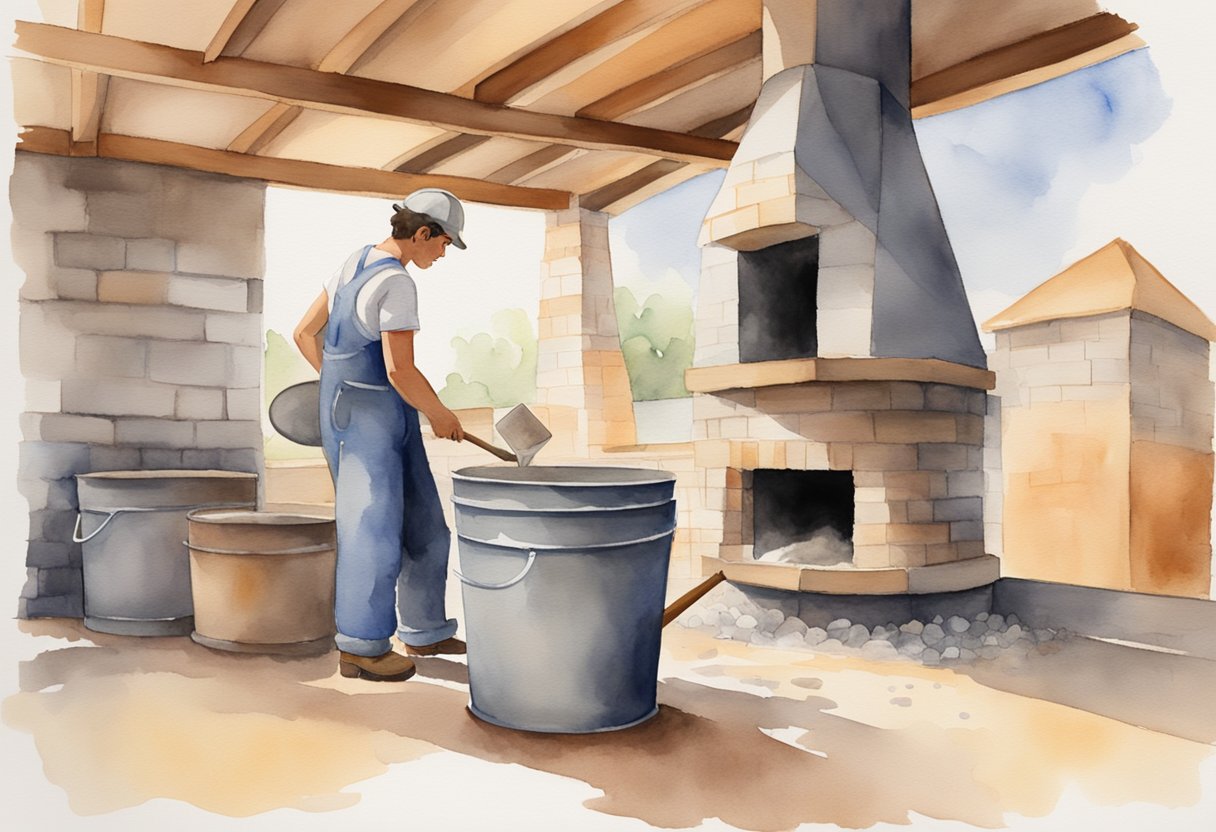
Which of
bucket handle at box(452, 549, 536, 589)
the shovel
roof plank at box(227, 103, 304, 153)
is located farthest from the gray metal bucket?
roof plank at box(227, 103, 304, 153)

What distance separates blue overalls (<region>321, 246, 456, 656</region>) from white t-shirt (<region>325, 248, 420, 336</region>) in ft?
0.09

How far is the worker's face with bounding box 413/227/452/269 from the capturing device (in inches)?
119

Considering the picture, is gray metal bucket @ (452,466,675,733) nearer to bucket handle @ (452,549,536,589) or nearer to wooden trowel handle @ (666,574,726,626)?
bucket handle @ (452,549,536,589)

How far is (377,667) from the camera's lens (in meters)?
2.96

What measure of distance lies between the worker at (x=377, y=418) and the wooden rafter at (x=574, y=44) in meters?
1.36

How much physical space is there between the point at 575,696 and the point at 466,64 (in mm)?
3001

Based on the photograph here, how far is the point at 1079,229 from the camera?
3668mm

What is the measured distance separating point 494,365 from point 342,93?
1459 cm

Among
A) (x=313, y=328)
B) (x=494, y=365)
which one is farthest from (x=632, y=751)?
(x=494, y=365)

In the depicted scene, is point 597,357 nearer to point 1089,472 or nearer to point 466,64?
point 466,64

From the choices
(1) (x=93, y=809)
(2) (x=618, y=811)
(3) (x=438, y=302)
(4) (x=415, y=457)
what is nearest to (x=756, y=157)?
(4) (x=415, y=457)

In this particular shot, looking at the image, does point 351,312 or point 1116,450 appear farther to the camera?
point 1116,450

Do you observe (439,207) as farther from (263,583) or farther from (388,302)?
(263,583)

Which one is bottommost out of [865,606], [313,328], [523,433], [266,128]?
[865,606]
